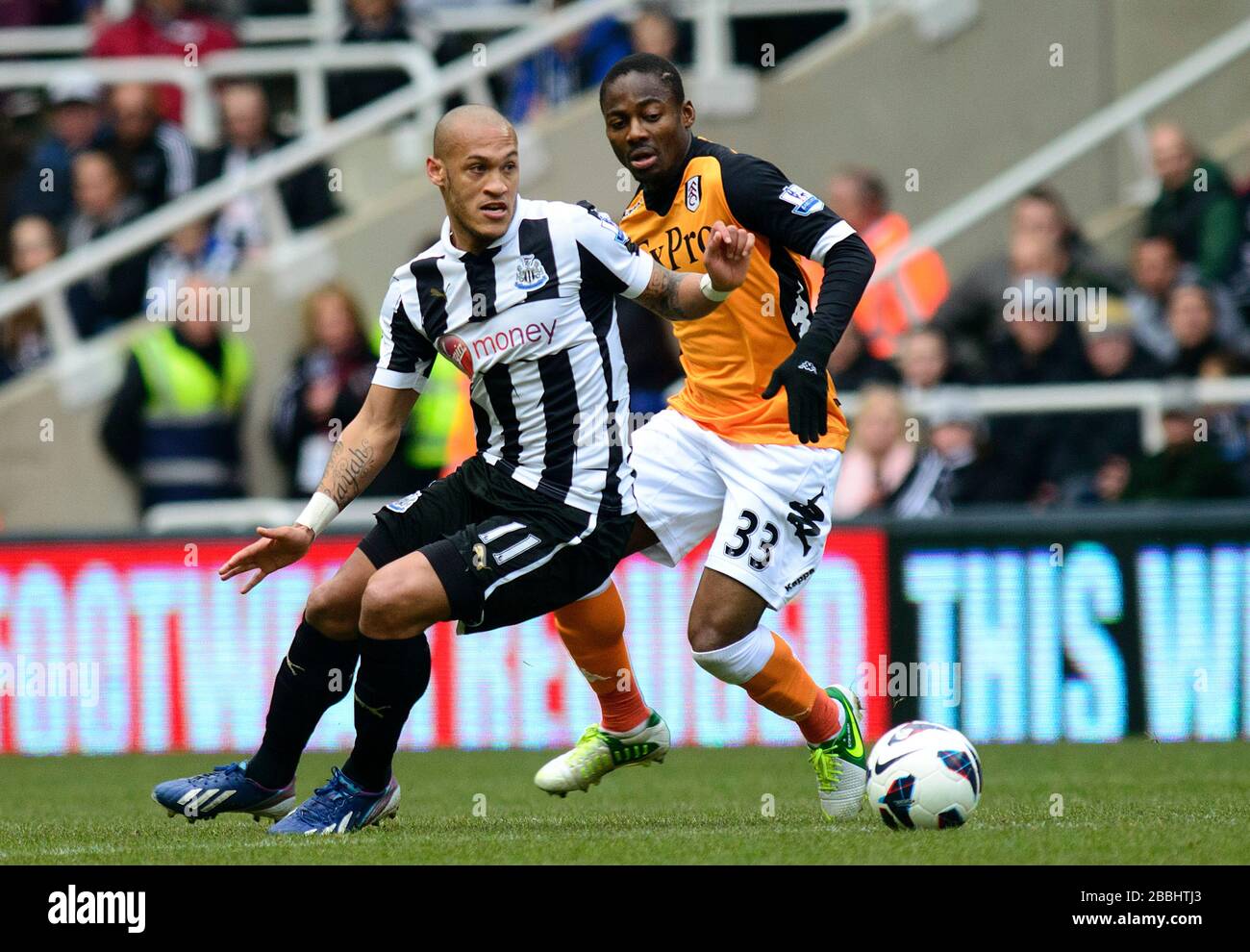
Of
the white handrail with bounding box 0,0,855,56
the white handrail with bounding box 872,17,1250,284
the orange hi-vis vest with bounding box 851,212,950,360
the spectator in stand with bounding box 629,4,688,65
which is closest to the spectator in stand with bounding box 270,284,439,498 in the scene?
the spectator in stand with bounding box 629,4,688,65

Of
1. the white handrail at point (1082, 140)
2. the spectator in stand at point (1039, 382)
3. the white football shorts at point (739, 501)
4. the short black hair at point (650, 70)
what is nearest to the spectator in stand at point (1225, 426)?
the spectator in stand at point (1039, 382)

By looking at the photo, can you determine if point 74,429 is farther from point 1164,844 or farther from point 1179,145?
point 1164,844

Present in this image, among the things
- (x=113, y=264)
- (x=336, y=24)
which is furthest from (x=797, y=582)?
(x=336, y=24)

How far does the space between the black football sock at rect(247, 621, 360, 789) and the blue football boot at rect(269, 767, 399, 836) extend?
11 cm

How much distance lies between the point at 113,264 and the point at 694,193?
21.1 feet

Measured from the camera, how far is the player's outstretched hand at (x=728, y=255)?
591 centimetres

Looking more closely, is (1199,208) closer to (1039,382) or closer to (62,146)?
(1039,382)

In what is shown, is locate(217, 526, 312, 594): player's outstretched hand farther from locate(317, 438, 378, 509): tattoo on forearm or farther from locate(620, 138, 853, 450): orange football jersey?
locate(620, 138, 853, 450): orange football jersey

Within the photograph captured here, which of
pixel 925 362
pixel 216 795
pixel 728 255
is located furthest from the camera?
pixel 925 362

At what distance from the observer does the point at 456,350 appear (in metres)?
6.21

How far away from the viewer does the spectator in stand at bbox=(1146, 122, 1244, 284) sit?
1045cm

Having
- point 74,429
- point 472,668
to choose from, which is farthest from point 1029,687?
point 74,429

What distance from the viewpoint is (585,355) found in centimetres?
624

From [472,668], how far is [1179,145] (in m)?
4.34
